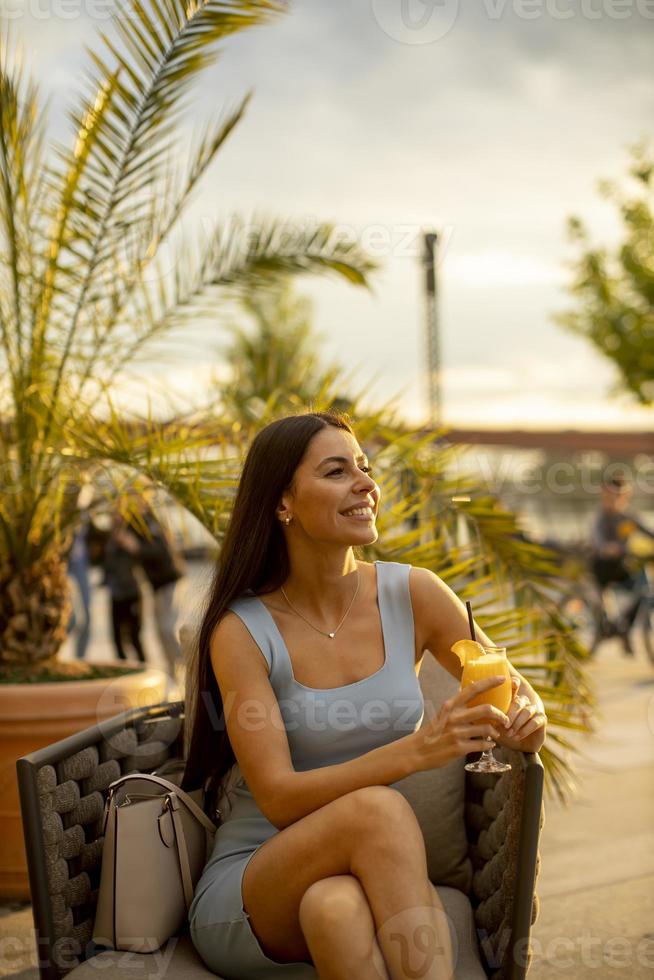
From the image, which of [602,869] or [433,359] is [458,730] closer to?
[602,869]

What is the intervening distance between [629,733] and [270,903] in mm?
4397

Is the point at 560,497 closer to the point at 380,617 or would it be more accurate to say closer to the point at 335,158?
the point at 335,158

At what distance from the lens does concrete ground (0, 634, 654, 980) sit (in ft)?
9.49

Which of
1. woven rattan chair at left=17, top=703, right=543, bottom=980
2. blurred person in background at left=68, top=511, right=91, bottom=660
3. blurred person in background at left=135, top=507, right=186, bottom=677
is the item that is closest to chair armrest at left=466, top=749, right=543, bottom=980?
woven rattan chair at left=17, top=703, right=543, bottom=980

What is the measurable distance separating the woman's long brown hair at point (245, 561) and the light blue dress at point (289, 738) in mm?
79

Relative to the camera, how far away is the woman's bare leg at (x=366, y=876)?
1729mm

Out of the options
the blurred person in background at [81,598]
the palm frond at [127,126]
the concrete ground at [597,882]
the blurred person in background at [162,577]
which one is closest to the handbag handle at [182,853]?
the concrete ground at [597,882]

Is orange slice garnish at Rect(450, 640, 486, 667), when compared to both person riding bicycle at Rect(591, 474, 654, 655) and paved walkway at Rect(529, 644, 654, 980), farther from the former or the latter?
person riding bicycle at Rect(591, 474, 654, 655)

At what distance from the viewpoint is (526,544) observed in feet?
12.4

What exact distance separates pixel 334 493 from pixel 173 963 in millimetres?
1012

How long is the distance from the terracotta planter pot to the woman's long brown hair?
1.26 metres

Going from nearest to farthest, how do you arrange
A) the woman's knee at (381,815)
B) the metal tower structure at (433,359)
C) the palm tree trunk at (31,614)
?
the woman's knee at (381,815)
the palm tree trunk at (31,614)
the metal tower structure at (433,359)

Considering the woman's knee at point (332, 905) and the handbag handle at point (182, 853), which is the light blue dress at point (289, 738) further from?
the woman's knee at point (332, 905)

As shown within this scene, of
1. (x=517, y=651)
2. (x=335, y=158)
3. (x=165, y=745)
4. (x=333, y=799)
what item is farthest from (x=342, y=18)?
(x=333, y=799)
